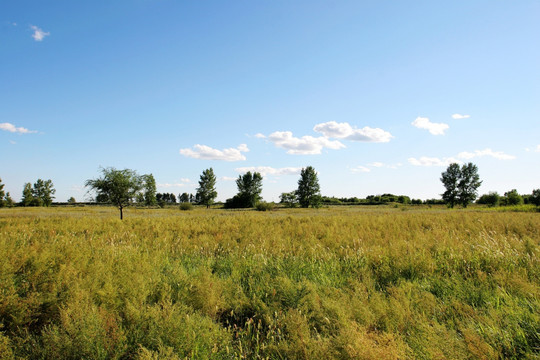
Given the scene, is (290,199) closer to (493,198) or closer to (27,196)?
(493,198)

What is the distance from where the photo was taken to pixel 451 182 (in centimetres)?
6894

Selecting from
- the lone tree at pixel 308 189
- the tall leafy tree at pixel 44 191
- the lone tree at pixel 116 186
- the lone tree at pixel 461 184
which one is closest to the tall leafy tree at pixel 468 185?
the lone tree at pixel 461 184

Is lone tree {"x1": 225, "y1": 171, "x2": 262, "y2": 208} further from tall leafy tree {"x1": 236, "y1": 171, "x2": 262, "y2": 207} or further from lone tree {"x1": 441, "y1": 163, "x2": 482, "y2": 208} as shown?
lone tree {"x1": 441, "y1": 163, "x2": 482, "y2": 208}

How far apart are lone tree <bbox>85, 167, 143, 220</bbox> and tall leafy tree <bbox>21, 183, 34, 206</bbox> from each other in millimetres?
73499

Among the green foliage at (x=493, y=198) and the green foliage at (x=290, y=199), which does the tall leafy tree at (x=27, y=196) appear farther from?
the green foliage at (x=493, y=198)

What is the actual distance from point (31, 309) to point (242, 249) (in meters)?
5.20

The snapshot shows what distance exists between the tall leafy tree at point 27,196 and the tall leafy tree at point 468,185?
122m

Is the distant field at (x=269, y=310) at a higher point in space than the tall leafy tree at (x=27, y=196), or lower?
lower

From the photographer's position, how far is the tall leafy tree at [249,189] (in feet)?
241

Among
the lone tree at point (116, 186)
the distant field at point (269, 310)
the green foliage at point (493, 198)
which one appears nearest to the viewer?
the distant field at point (269, 310)

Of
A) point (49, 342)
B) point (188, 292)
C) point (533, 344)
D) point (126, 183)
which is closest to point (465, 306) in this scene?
point (533, 344)

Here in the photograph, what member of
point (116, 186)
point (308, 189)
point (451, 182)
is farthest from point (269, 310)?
point (451, 182)

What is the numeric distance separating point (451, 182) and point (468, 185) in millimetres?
4180

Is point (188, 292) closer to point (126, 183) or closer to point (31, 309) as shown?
point (31, 309)
